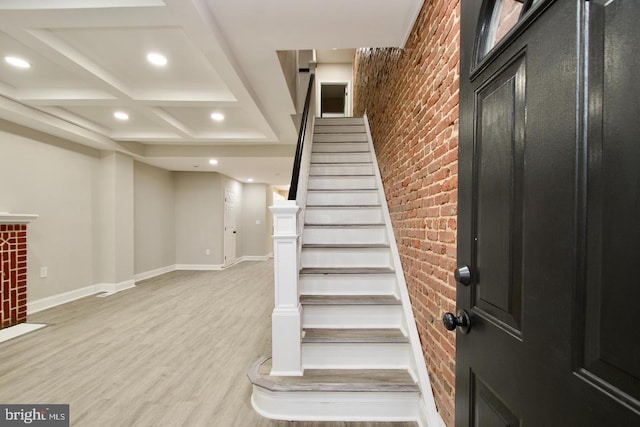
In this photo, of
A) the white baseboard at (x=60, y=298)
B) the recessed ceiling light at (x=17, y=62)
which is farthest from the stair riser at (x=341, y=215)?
the white baseboard at (x=60, y=298)

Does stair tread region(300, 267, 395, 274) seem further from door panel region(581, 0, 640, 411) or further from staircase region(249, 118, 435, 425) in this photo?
door panel region(581, 0, 640, 411)

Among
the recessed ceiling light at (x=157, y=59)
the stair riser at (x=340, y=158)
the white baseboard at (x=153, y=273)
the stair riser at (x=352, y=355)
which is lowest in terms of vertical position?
the white baseboard at (x=153, y=273)

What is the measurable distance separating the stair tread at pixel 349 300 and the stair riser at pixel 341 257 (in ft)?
1.20

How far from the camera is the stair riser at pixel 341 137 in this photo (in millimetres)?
4184

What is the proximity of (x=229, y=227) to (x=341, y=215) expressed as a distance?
5218 mm

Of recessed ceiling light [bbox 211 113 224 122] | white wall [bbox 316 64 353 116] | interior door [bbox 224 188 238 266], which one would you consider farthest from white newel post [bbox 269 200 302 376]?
white wall [bbox 316 64 353 116]

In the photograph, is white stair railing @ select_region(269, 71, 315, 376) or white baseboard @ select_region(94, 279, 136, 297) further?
white baseboard @ select_region(94, 279, 136, 297)

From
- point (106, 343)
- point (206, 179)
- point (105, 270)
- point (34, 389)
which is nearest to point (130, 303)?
point (105, 270)

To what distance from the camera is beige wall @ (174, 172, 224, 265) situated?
6961mm

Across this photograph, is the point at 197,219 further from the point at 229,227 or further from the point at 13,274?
the point at 13,274

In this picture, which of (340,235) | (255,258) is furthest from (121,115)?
(255,258)

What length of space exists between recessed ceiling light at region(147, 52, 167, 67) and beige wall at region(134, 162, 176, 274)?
146 inches

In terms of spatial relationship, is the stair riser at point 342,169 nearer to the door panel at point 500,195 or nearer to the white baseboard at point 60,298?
the door panel at point 500,195

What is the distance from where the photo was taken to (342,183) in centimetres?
342
